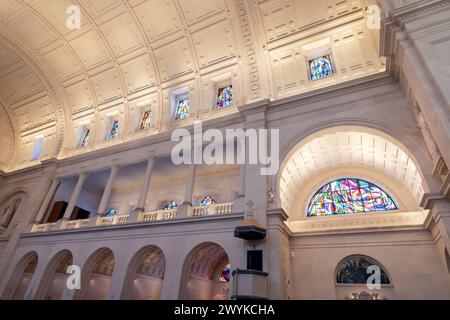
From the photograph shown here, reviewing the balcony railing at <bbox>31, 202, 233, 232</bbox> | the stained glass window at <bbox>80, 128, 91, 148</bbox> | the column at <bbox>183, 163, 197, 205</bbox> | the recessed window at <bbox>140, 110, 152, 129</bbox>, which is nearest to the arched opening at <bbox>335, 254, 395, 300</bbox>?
the balcony railing at <bbox>31, 202, 233, 232</bbox>

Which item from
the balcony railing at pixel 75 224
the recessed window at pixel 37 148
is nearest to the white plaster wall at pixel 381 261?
the balcony railing at pixel 75 224

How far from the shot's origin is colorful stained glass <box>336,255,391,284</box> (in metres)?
10.1

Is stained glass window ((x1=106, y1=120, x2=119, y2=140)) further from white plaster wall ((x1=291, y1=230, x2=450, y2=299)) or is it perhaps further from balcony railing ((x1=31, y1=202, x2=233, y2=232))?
white plaster wall ((x1=291, y1=230, x2=450, y2=299))

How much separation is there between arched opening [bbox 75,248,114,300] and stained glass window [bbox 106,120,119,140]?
7594 mm

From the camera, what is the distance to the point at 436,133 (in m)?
6.77

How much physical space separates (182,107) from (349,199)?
1058 centimetres

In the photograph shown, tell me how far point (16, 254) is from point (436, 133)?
20.3 metres

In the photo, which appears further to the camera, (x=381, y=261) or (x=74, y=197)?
(x=74, y=197)

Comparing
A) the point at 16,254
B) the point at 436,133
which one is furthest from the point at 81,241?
the point at 436,133

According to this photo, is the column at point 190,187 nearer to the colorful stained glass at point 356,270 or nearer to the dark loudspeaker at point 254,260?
the dark loudspeaker at point 254,260

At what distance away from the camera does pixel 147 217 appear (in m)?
12.7

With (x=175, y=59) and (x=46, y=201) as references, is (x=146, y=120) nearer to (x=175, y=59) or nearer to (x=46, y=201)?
(x=175, y=59)

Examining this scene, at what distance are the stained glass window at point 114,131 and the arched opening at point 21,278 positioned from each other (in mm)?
7961

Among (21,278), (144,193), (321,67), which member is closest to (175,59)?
(144,193)
